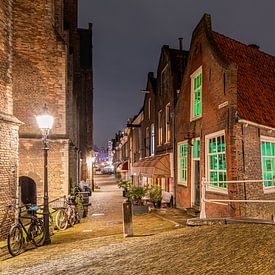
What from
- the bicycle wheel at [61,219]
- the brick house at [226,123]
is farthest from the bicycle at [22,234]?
the brick house at [226,123]

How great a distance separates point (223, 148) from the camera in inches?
429

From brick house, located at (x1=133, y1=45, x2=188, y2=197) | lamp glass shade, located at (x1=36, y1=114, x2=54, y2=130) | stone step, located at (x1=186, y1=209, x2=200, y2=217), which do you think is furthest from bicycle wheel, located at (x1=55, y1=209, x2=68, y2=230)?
brick house, located at (x1=133, y1=45, x2=188, y2=197)

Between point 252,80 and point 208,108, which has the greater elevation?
point 252,80

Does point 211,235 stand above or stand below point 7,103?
below

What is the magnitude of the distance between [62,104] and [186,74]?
6872 mm

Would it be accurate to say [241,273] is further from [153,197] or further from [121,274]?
[153,197]

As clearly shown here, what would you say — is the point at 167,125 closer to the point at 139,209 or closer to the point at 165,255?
the point at 139,209

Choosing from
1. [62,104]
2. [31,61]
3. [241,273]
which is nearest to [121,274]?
[241,273]

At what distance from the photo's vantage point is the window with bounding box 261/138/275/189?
10820 millimetres

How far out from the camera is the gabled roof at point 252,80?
34.6ft

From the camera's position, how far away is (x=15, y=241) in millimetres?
8555

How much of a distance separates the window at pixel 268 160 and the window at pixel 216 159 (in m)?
1.36

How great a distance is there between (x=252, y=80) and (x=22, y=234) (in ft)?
31.7

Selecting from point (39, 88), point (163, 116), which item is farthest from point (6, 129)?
point (163, 116)
